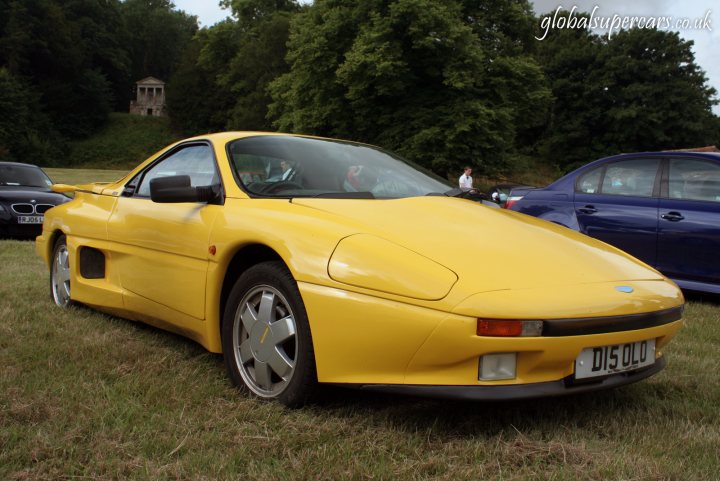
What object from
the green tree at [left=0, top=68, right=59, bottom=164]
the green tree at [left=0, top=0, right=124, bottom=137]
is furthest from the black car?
the green tree at [left=0, top=0, right=124, bottom=137]

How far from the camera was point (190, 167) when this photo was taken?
371 centimetres

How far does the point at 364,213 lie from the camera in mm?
2748

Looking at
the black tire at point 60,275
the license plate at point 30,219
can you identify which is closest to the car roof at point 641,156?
the black tire at point 60,275

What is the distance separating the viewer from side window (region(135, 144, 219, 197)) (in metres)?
3.50

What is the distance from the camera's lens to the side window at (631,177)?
6133mm

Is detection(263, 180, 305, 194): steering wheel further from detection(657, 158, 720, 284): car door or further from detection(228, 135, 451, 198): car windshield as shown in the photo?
detection(657, 158, 720, 284): car door

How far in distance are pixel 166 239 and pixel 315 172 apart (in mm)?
845

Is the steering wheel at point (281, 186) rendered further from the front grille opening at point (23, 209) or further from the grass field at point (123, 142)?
the grass field at point (123, 142)

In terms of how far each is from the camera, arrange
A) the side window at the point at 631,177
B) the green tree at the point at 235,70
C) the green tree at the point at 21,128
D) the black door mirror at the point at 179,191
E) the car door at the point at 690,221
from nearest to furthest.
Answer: the black door mirror at the point at 179,191
the car door at the point at 690,221
the side window at the point at 631,177
the green tree at the point at 235,70
the green tree at the point at 21,128

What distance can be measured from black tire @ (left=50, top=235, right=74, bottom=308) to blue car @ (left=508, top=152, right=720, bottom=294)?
14.5ft

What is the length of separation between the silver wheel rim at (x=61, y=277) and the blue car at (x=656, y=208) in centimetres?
443

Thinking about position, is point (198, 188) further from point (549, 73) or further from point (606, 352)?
point (549, 73)

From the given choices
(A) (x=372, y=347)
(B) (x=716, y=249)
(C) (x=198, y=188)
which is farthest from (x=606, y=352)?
(B) (x=716, y=249)

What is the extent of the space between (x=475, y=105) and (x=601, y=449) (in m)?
25.9
